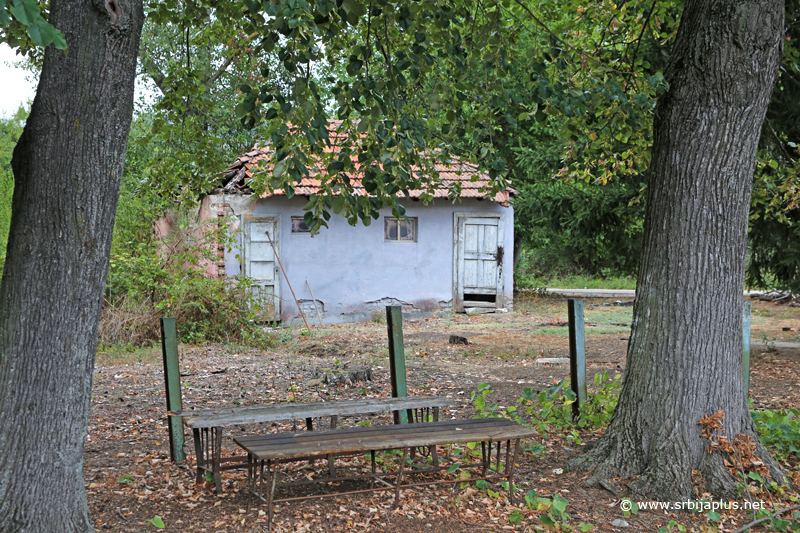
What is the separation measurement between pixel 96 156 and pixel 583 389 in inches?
168

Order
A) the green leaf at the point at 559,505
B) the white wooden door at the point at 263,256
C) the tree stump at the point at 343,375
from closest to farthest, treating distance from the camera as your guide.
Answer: the green leaf at the point at 559,505 → the tree stump at the point at 343,375 → the white wooden door at the point at 263,256

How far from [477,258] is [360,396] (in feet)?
30.3

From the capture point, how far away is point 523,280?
76.0 feet

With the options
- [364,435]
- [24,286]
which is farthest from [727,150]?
[24,286]

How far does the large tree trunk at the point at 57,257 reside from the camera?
295 centimetres

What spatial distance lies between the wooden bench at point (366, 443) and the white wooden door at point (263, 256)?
9806 mm

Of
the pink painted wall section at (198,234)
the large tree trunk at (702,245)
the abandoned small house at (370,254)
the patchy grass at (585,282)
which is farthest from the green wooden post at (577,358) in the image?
the patchy grass at (585,282)

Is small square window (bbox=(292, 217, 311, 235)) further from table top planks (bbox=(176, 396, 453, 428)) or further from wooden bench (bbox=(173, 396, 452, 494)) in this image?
table top planks (bbox=(176, 396, 453, 428))

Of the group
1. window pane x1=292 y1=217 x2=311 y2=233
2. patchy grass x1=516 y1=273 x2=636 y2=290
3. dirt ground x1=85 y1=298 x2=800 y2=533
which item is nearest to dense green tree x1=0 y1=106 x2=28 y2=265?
dirt ground x1=85 y1=298 x2=800 y2=533

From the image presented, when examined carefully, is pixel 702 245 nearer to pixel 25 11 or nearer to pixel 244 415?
pixel 244 415

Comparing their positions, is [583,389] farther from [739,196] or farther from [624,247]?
[624,247]

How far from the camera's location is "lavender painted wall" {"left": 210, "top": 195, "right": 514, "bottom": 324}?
14094 millimetres

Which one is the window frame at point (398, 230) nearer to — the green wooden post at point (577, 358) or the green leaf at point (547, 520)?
the green wooden post at point (577, 358)

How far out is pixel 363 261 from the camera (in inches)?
585
